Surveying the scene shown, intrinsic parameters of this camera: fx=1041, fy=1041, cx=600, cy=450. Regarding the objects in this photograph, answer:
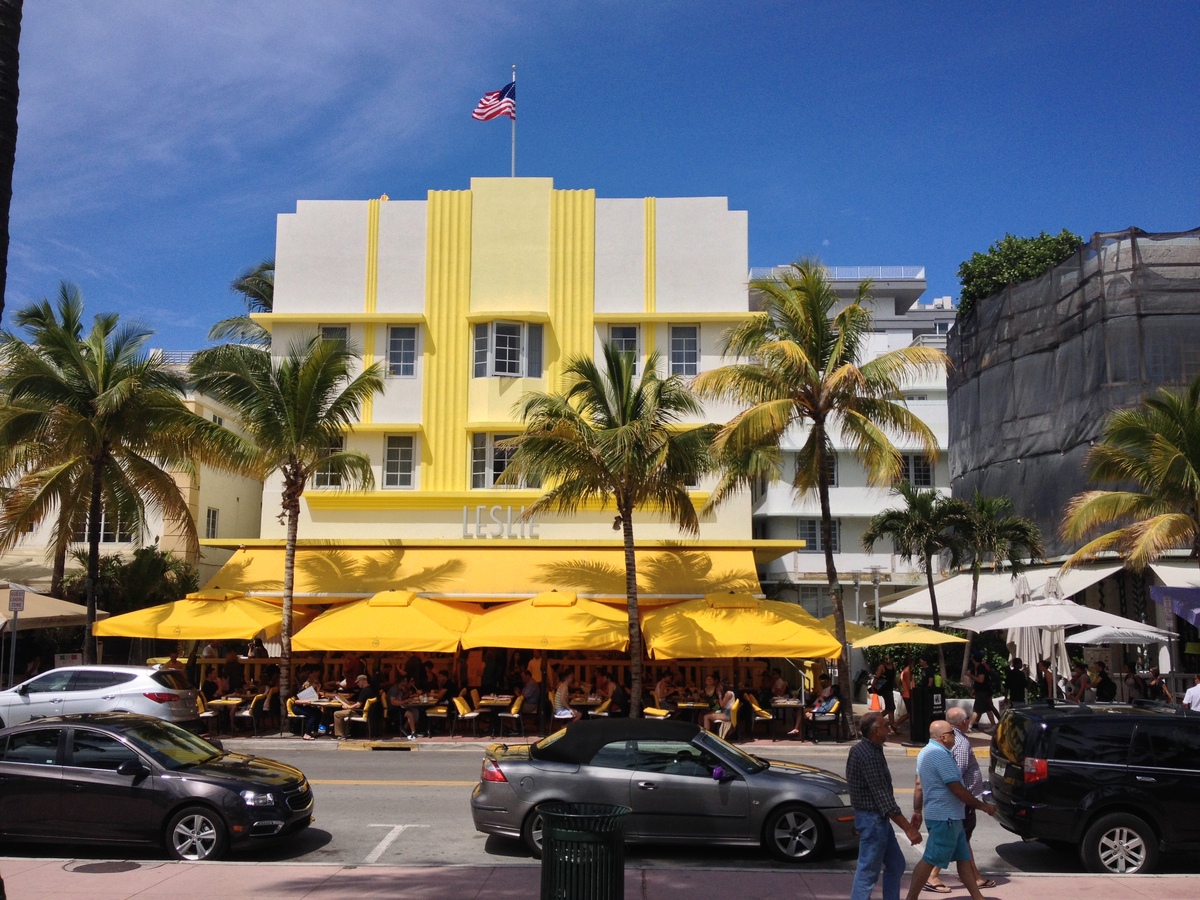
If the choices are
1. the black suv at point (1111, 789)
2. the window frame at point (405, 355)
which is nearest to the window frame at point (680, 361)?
the window frame at point (405, 355)

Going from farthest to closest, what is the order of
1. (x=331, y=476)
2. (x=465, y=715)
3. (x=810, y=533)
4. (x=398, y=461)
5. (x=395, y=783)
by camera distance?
1. (x=810, y=533)
2. (x=398, y=461)
3. (x=331, y=476)
4. (x=465, y=715)
5. (x=395, y=783)

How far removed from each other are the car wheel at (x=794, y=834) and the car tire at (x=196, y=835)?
533 centimetres

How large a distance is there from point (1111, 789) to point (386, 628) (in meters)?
14.1

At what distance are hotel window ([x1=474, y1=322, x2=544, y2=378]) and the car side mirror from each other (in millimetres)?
18807

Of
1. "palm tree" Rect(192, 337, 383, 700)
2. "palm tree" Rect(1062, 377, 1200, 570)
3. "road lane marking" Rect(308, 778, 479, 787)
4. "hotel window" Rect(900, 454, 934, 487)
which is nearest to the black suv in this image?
"road lane marking" Rect(308, 778, 479, 787)

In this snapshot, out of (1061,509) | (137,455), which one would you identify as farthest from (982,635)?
(137,455)

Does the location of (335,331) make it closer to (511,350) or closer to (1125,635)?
(511,350)

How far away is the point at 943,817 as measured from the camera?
8.13 metres

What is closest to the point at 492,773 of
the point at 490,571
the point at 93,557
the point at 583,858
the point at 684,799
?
the point at 684,799

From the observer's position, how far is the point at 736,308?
28422mm

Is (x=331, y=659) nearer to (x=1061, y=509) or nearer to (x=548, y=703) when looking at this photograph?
(x=548, y=703)

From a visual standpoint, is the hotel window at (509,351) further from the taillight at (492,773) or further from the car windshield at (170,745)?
the taillight at (492,773)

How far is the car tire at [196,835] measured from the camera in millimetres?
10102

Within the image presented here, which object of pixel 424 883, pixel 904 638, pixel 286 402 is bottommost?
pixel 424 883
